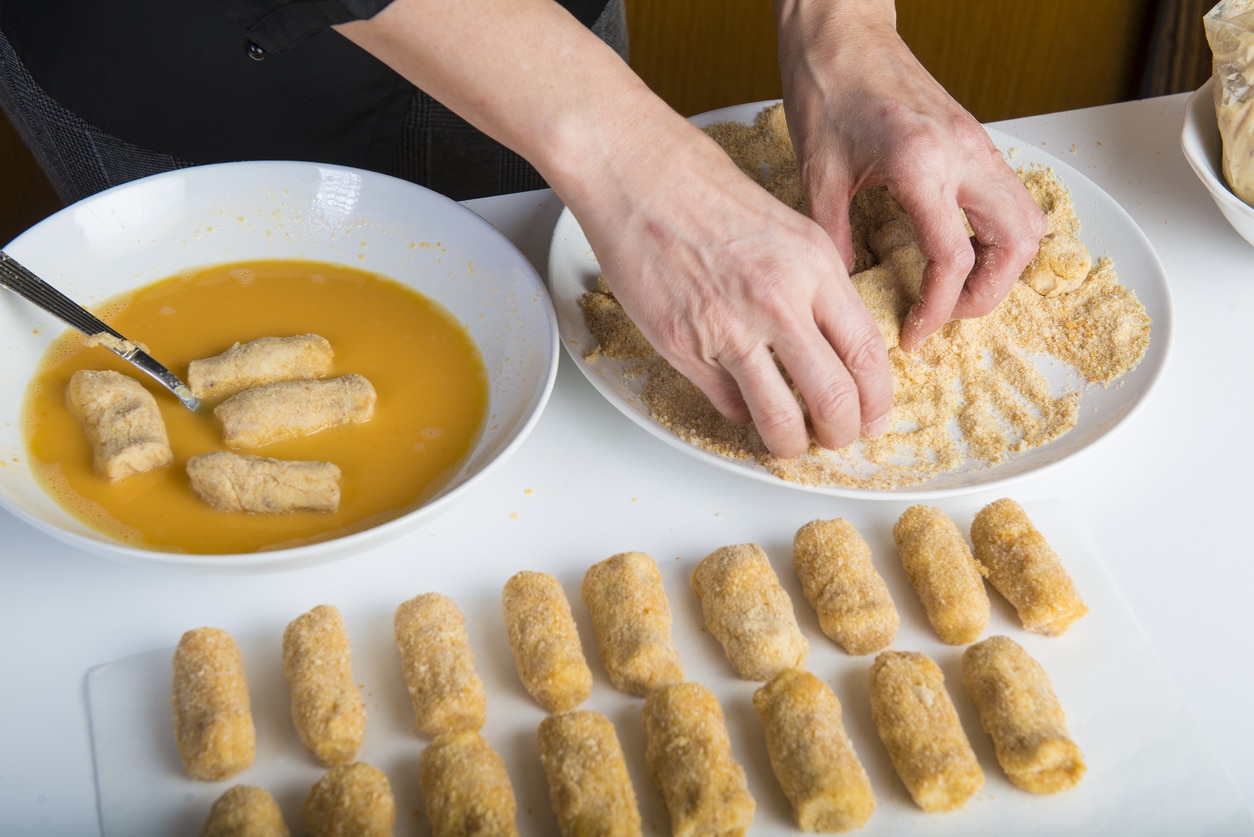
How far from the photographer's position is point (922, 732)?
938mm

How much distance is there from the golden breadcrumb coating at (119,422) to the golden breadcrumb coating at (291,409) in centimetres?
7

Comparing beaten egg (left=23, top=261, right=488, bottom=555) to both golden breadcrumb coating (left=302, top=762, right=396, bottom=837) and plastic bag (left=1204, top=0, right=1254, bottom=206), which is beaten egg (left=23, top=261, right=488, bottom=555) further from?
plastic bag (left=1204, top=0, right=1254, bottom=206)

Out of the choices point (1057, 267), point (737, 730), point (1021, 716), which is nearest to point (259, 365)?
point (737, 730)

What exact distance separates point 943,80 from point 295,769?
2773 mm

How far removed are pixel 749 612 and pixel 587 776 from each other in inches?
9.1

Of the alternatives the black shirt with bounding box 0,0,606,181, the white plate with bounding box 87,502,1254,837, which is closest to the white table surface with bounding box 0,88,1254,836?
the white plate with bounding box 87,502,1254,837

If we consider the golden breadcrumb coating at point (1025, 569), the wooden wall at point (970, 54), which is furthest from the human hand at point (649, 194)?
the wooden wall at point (970, 54)

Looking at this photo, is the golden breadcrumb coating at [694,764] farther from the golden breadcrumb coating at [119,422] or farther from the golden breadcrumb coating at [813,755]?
the golden breadcrumb coating at [119,422]

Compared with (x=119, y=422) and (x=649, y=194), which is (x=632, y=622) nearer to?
(x=649, y=194)

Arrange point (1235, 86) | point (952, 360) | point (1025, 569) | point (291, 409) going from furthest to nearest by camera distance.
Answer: point (1235, 86)
point (952, 360)
point (291, 409)
point (1025, 569)

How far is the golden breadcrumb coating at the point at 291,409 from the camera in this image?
117 centimetres

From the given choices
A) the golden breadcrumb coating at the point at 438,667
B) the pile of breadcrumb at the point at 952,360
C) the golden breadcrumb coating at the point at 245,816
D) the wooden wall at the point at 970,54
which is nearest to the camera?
the golden breadcrumb coating at the point at 245,816

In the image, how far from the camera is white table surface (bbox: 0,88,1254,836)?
99 centimetres

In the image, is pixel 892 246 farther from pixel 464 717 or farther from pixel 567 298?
pixel 464 717
